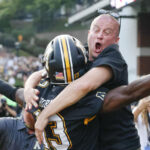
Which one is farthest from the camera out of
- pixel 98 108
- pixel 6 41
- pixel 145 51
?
pixel 6 41

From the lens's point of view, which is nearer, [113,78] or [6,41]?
[113,78]

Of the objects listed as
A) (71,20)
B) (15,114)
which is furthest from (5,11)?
(15,114)

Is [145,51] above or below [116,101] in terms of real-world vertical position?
below

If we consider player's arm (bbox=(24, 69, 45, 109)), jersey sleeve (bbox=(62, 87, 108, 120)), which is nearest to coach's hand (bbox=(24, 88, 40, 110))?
player's arm (bbox=(24, 69, 45, 109))

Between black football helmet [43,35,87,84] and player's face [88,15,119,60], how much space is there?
0.28 meters

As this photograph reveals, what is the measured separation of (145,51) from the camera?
1187 centimetres

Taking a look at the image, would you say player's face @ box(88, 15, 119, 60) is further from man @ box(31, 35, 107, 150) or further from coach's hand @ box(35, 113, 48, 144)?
coach's hand @ box(35, 113, 48, 144)

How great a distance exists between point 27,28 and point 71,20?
1352 inches

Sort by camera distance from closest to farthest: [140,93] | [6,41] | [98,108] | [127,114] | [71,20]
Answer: [140,93], [98,108], [127,114], [71,20], [6,41]

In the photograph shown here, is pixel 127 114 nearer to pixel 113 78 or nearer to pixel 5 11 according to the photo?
pixel 113 78

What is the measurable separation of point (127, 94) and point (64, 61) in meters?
0.48

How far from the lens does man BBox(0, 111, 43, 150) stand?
350 cm

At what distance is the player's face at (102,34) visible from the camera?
2461 millimetres

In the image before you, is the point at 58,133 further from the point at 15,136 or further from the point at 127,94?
the point at 15,136
